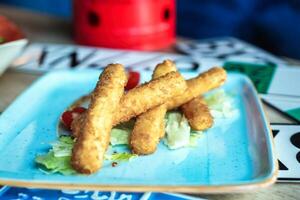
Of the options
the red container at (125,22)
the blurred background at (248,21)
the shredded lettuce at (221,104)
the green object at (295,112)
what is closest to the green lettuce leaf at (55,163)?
the shredded lettuce at (221,104)

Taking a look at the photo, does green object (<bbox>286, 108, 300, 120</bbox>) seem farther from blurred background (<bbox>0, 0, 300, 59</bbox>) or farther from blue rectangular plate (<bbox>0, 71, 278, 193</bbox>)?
blurred background (<bbox>0, 0, 300, 59</bbox>)

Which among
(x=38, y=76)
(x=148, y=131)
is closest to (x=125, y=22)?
(x=38, y=76)

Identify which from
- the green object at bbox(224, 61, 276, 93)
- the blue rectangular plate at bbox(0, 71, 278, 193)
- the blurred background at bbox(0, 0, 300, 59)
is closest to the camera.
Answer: the blue rectangular plate at bbox(0, 71, 278, 193)

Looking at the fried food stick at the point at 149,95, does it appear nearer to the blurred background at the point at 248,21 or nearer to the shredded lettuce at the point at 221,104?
the shredded lettuce at the point at 221,104

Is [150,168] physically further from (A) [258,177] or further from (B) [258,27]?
(B) [258,27]

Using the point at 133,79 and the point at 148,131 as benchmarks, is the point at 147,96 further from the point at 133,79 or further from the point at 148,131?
the point at 133,79

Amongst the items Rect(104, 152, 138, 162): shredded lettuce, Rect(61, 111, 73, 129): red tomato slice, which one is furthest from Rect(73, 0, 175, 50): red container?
Rect(104, 152, 138, 162): shredded lettuce

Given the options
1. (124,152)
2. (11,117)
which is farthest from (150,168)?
(11,117)
